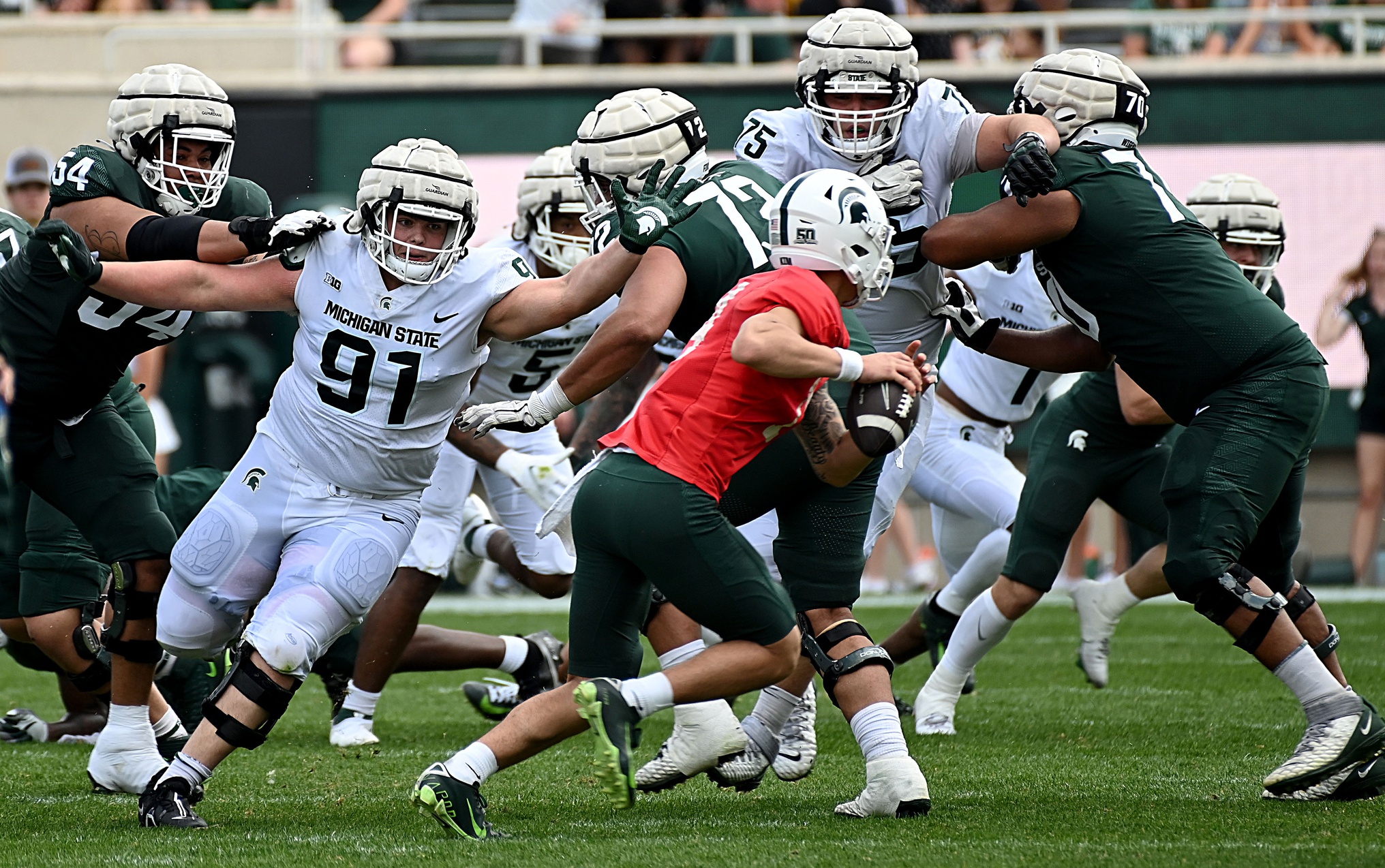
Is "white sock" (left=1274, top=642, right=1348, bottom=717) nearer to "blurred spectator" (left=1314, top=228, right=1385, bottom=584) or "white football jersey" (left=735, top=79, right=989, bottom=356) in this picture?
"white football jersey" (left=735, top=79, right=989, bottom=356)

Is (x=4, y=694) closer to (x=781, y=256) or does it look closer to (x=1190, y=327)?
(x=781, y=256)

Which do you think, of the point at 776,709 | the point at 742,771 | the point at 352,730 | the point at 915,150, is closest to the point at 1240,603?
the point at 776,709

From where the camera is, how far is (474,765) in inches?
147

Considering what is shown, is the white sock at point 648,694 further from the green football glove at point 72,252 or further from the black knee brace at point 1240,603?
the green football glove at point 72,252

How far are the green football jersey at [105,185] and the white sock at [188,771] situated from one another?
154 centimetres

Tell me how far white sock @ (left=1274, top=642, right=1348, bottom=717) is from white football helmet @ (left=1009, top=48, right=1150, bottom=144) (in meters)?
1.48

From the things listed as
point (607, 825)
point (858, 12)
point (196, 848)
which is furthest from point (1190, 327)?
point (196, 848)

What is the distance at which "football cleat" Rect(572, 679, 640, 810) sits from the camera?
11.5ft

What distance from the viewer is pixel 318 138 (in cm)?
1243

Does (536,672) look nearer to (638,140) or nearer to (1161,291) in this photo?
(638,140)

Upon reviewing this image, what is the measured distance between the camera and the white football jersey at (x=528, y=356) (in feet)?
19.7

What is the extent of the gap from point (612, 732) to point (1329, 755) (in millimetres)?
1890

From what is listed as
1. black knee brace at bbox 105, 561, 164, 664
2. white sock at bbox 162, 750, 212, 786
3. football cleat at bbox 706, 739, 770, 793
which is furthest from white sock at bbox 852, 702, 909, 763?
black knee brace at bbox 105, 561, 164, 664

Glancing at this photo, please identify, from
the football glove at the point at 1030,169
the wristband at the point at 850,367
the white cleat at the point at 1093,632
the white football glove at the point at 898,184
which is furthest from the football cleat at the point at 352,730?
the football glove at the point at 1030,169
